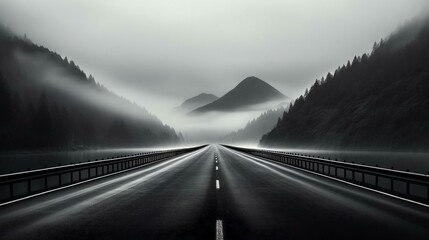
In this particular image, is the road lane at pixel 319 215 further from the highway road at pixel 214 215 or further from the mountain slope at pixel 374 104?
the mountain slope at pixel 374 104

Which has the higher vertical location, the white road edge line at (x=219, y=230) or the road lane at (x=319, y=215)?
the white road edge line at (x=219, y=230)

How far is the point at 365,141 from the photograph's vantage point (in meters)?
120

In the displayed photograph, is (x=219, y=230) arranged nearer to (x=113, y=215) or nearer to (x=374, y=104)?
(x=113, y=215)

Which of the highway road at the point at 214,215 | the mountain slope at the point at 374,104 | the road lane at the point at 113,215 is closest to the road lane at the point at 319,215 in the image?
the highway road at the point at 214,215

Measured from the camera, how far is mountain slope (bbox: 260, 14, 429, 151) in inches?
4397

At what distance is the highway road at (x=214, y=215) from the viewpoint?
296 inches

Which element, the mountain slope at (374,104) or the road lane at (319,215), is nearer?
the road lane at (319,215)

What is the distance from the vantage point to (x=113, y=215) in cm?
941

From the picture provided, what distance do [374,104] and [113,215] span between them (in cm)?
12963

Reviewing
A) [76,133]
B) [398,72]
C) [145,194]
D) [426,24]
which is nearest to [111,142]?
[76,133]

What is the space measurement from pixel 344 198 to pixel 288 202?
6.39 feet

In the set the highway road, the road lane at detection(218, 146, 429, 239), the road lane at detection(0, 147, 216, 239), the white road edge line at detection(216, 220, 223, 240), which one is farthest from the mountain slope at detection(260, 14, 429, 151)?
the white road edge line at detection(216, 220, 223, 240)

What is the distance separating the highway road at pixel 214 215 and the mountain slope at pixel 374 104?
102 meters

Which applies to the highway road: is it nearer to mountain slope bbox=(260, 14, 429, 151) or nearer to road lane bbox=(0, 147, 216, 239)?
road lane bbox=(0, 147, 216, 239)
